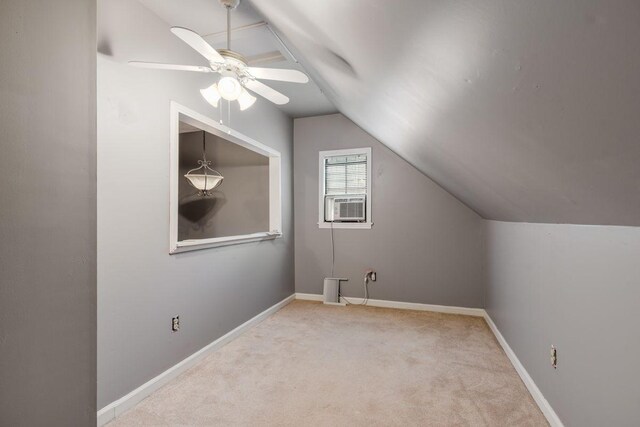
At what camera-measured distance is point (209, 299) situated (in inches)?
107

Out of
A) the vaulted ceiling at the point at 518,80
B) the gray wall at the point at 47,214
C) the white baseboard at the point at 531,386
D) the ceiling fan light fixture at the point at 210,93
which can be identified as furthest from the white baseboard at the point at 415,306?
the gray wall at the point at 47,214

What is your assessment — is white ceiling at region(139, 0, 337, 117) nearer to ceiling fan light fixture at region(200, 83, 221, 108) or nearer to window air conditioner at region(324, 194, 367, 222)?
ceiling fan light fixture at region(200, 83, 221, 108)

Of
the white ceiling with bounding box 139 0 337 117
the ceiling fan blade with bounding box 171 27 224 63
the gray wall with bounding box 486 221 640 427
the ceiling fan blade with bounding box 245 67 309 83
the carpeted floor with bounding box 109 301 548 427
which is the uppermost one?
the white ceiling with bounding box 139 0 337 117

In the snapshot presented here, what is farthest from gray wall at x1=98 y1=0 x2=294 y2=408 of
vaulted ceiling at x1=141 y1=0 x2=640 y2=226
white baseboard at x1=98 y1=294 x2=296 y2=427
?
vaulted ceiling at x1=141 y1=0 x2=640 y2=226

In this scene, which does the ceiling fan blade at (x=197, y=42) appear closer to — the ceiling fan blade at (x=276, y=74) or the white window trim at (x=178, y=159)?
the ceiling fan blade at (x=276, y=74)

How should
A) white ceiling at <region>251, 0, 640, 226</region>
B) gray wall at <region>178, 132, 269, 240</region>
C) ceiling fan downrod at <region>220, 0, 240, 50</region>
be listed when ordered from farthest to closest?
1. gray wall at <region>178, 132, 269, 240</region>
2. ceiling fan downrod at <region>220, 0, 240, 50</region>
3. white ceiling at <region>251, 0, 640, 226</region>

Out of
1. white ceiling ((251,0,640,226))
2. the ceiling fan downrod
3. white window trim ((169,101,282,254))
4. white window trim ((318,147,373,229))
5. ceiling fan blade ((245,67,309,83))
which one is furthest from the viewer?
white window trim ((318,147,373,229))

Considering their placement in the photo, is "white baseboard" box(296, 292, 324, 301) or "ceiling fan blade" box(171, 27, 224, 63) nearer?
"ceiling fan blade" box(171, 27, 224, 63)

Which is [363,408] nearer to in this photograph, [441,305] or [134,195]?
[134,195]

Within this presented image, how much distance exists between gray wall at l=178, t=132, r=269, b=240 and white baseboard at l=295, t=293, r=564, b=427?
146 cm

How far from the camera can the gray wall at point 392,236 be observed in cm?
384

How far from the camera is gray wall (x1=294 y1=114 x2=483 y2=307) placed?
3838mm

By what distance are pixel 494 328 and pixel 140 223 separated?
339cm

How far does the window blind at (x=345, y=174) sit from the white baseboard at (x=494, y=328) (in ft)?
5.07
